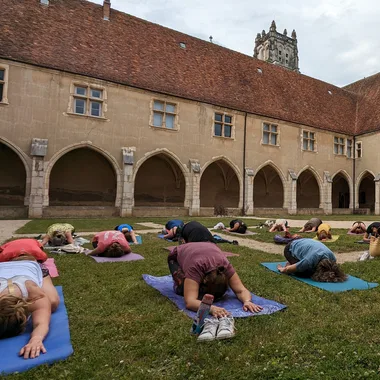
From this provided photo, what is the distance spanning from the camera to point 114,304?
3627 mm

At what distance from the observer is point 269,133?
2322cm

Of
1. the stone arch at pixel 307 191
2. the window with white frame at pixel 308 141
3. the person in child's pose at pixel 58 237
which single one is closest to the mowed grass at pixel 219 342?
the person in child's pose at pixel 58 237

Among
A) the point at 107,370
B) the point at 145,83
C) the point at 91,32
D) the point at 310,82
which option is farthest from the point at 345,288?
the point at 310,82

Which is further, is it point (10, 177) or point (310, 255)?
point (10, 177)

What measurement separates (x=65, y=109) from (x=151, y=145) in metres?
5.11

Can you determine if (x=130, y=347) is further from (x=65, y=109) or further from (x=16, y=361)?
(x=65, y=109)

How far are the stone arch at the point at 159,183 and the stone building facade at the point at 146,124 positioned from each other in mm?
79

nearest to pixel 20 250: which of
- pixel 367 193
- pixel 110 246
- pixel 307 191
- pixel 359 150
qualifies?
pixel 110 246

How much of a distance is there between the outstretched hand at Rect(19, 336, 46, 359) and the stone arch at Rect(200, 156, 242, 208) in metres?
22.1

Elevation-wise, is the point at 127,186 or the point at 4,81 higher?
the point at 4,81

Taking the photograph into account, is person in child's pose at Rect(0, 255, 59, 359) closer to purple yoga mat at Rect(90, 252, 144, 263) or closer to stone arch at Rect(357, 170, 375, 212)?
purple yoga mat at Rect(90, 252, 144, 263)

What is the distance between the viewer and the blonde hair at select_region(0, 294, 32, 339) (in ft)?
8.45

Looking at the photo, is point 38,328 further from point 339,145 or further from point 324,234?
point 339,145

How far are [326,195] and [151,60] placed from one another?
674 inches
